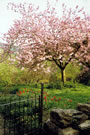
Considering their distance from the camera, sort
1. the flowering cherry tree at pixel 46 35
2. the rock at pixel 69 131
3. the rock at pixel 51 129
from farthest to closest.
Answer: the flowering cherry tree at pixel 46 35 → the rock at pixel 51 129 → the rock at pixel 69 131

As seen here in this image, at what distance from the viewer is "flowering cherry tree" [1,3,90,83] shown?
41.4 ft

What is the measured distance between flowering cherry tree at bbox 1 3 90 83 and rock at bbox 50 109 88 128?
8325mm

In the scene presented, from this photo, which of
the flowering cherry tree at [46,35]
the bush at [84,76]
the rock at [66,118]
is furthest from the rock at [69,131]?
the bush at [84,76]

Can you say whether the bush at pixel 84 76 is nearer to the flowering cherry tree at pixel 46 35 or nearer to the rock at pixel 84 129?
the flowering cherry tree at pixel 46 35

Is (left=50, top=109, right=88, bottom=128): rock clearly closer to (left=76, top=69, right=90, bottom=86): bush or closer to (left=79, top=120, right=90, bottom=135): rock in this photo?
(left=79, top=120, right=90, bottom=135): rock

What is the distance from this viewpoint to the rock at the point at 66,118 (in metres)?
4.10

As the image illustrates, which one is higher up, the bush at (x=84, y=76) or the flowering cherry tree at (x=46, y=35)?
the flowering cherry tree at (x=46, y=35)

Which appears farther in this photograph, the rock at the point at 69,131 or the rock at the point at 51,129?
the rock at the point at 51,129

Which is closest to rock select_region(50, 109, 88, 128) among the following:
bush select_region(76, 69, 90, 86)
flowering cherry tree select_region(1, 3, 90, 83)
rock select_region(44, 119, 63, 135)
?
rock select_region(44, 119, 63, 135)

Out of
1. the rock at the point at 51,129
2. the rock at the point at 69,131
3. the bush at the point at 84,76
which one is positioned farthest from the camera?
the bush at the point at 84,76

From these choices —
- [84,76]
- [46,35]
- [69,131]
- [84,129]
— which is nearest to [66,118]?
[69,131]

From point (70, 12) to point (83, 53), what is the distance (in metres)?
3.40

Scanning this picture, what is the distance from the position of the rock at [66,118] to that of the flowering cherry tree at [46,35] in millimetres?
8325

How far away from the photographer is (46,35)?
12.7 metres
